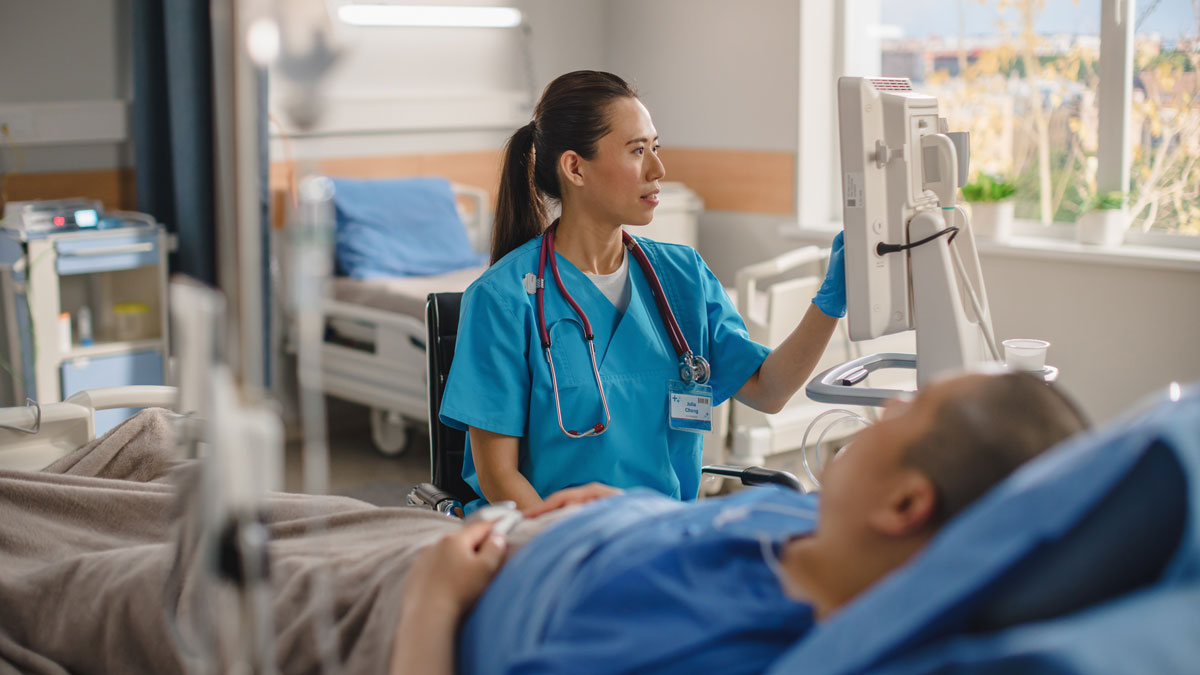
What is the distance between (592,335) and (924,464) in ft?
3.06

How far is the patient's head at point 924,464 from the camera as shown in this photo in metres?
0.90

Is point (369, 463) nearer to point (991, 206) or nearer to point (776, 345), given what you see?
point (776, 345)

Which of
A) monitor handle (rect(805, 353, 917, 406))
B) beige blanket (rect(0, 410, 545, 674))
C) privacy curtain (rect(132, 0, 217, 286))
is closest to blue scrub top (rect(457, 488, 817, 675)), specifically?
beige blanket (rect(0, 410, 545, 674))

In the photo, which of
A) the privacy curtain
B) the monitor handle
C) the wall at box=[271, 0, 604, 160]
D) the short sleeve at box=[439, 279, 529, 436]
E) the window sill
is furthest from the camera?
the wall at box=[271, 0, 604, 160]

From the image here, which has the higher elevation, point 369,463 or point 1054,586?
point 1054,586

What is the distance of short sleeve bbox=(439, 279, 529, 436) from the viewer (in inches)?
68.5

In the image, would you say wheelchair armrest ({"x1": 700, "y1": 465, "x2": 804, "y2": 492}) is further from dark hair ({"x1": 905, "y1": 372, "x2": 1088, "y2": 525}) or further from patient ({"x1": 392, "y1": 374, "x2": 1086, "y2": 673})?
dark hair ({"x1": 905, "y1": 372, "x2": 1088, "y2": 525})

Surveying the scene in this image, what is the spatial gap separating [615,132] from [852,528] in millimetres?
1051

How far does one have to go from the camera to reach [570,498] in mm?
1306

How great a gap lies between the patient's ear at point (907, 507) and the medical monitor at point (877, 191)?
0.80 meters

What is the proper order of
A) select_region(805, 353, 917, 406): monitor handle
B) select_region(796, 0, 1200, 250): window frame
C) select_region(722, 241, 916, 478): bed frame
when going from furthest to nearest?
select_region(796, 0, 1200, 250): window frame → select_region(722, 241, 916, 478): bed frame → select_region(805, 353, 917, 406): monitor handle

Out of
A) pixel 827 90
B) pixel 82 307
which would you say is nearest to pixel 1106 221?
pixel 827 90

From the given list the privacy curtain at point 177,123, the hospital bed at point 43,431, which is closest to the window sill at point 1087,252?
the privacy curtain at point 177,123

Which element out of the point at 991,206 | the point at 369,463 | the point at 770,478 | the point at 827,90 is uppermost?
the point at 827,90
